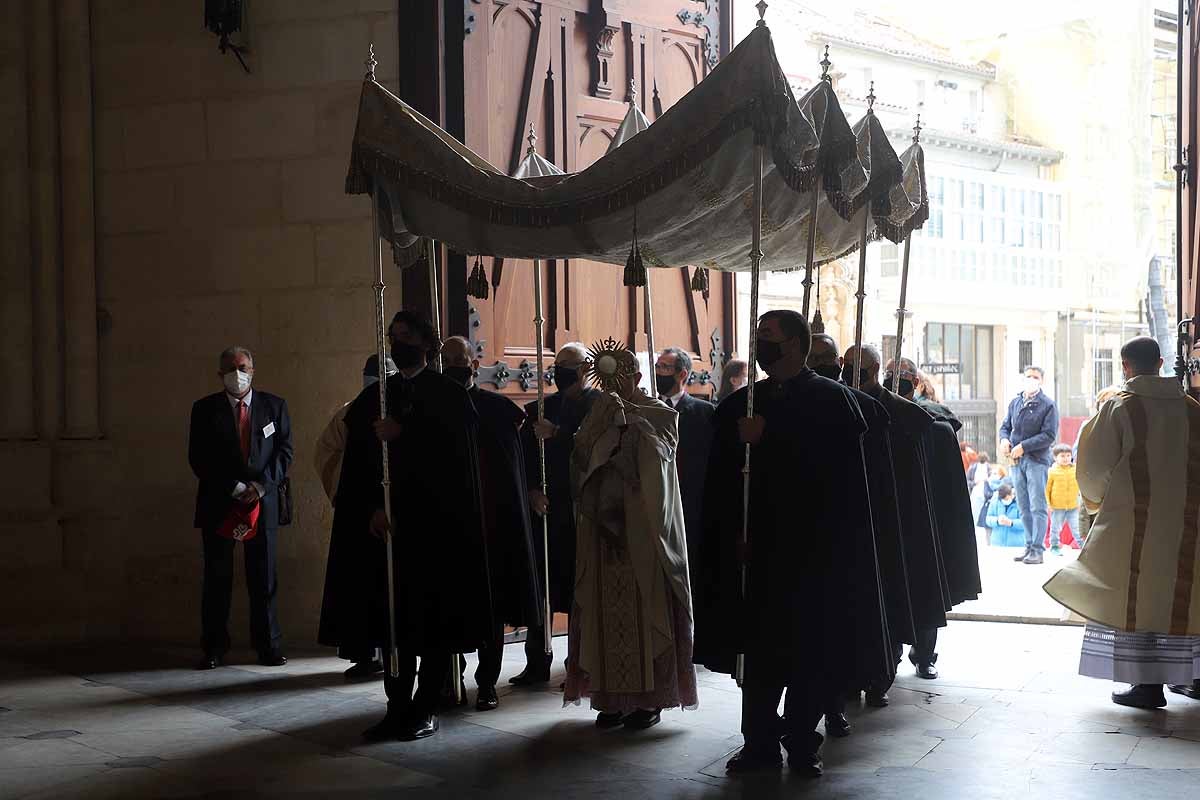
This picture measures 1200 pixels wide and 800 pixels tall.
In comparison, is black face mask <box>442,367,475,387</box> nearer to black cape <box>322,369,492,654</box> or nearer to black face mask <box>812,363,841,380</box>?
black cape <box>322,369,492,654</box>

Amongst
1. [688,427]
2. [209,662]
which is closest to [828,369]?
[688,427]

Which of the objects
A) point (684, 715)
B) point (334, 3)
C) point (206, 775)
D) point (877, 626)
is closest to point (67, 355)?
point (334, 3)

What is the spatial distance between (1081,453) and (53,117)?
5890 millimetres

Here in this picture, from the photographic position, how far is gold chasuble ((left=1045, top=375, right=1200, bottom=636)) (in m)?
5.42

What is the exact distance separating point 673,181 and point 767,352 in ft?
2.52

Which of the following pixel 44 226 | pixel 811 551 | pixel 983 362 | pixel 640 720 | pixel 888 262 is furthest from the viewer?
pixel 983 362

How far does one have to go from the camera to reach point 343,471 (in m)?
5.03

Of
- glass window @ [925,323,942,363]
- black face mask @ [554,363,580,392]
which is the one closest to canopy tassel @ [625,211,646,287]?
black face mask @ [554,363,580,392]

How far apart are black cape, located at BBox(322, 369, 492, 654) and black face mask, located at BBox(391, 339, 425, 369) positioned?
0.21 feet

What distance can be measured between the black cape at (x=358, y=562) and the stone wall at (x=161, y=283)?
6.86 feet

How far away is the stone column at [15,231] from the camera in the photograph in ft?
23.6

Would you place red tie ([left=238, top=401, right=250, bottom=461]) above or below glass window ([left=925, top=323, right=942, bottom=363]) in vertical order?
below

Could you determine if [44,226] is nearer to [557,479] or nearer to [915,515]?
[557,479]

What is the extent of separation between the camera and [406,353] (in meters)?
4.91
